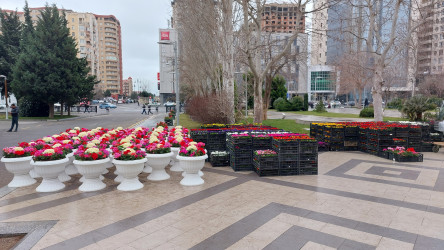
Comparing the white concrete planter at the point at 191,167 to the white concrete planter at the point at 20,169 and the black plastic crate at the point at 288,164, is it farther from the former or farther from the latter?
the white concrete planter at the point at 20,169

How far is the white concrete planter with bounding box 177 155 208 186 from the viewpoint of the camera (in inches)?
289

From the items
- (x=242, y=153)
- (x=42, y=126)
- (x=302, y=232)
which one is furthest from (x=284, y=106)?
(x=302, y=232)

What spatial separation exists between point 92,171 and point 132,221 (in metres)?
2.48

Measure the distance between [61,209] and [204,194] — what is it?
2998 millimetres

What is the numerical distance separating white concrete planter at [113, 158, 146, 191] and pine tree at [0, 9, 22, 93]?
1438 inches

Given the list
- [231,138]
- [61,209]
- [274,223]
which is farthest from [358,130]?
[61,209]

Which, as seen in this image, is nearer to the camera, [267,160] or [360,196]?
[360,196]

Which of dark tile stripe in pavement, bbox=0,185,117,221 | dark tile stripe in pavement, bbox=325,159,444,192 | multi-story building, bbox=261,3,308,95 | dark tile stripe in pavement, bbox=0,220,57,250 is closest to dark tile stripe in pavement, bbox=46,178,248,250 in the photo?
dark tile stripe in pavement, bbox=0,220,57,250

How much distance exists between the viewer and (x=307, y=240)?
441cm

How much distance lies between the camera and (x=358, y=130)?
12406mm

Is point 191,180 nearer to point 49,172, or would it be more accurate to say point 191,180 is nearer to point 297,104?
point 49,172

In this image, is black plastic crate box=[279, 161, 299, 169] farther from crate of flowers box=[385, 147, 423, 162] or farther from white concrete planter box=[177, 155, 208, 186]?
crate of flowers box=[385, 147, 423, 162]

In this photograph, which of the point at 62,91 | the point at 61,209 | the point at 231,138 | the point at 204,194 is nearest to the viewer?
the point at 61,209

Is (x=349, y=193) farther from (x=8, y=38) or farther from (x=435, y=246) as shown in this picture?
(x=8, y=38)
